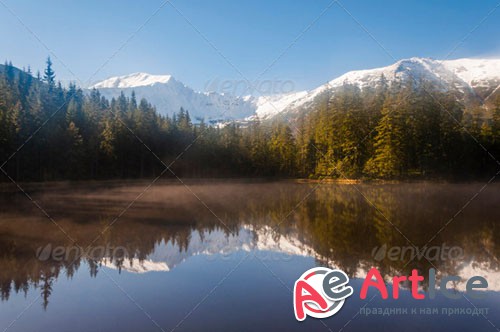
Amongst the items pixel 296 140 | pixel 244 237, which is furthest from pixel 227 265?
pixel 296 140

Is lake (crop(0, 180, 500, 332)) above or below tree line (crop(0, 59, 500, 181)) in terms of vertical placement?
below

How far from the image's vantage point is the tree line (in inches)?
2414

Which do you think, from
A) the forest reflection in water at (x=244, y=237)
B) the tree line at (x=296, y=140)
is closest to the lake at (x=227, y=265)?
the forest reflection in water at (x=244, y=237)

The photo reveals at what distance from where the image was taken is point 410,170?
62.8 m

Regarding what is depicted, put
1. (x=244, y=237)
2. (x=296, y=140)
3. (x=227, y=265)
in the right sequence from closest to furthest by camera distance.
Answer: (x=227, y=265)
(x=244, y=237)
(x=296, y=140)

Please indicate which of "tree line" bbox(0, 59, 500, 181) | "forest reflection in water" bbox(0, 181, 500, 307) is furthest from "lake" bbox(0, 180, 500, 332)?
"tree line" bbox(0, 59, 500, 181)

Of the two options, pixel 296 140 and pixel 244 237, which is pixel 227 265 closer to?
pixel 244 237

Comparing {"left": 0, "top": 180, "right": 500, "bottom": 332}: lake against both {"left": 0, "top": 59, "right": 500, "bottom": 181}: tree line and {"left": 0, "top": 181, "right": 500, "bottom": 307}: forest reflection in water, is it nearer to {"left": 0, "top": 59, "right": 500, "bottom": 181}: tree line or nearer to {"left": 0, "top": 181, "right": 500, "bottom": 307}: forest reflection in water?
{"left": 0, "top": 181, "right": 500, "bottom": 307}: forest reflection in water

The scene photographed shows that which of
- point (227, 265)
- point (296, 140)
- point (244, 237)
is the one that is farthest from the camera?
point (296, 140)

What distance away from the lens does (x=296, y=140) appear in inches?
3430

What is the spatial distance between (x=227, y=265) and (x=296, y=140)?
74358 mm

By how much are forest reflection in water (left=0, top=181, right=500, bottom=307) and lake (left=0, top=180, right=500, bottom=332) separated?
6 centimetres

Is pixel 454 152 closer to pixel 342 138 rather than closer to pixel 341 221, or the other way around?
pixel 342 138

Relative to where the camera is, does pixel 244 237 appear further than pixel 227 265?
Yes
